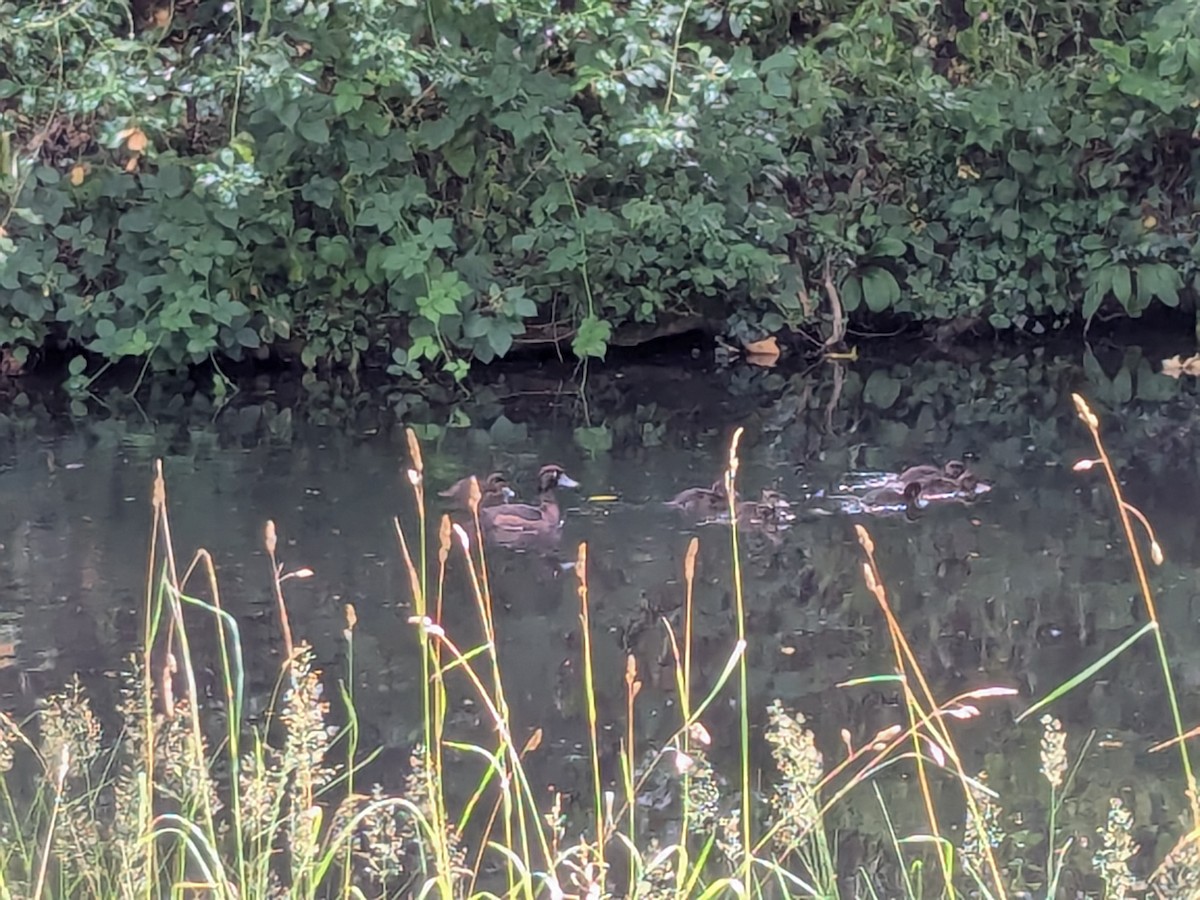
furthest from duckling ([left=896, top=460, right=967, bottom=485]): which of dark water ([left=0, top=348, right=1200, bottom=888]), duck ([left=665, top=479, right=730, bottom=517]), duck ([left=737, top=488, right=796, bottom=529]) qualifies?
duck ([left=665, top=479, right=730, bottom=517])

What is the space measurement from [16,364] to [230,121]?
1.64 metres

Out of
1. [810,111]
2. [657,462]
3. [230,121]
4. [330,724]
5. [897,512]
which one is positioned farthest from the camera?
[810,111]

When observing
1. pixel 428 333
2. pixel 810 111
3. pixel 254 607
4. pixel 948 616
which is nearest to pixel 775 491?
pixel 948 616

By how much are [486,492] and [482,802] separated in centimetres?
229

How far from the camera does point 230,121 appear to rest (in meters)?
7.93

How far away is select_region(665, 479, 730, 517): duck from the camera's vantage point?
5.82 metres

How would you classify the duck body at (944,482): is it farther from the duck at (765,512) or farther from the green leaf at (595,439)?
the green leaf at (595,439)

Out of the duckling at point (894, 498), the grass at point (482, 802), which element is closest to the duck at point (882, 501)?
the duckling at point (894, 498)

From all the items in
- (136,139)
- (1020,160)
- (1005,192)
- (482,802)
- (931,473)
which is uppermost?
(136,139)

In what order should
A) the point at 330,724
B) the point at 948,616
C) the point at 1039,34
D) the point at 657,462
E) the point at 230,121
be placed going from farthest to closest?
the point at 1039,34, the point at 230,121, the point at 657,462, the point at 948,616, the point at 330,724

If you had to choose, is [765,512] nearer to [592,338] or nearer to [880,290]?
[592,338]

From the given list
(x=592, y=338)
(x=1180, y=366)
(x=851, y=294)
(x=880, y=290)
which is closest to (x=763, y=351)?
(x=851, y=294)

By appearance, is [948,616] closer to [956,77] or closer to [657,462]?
[657,462]

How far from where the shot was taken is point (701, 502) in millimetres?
5867
